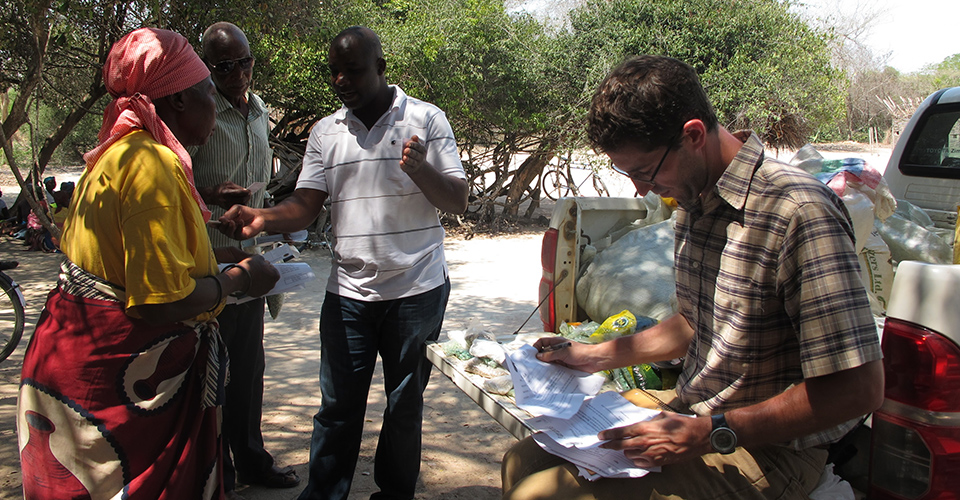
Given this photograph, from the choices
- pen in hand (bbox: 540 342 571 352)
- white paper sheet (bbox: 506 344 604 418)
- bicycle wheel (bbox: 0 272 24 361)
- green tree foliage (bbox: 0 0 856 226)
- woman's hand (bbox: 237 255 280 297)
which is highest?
Result: green tree foliage (bbox: 0 0 856 226)

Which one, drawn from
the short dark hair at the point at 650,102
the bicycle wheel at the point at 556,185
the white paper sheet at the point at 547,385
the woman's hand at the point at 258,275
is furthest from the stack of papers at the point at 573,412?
the bicycle wheel at the point at 556,185

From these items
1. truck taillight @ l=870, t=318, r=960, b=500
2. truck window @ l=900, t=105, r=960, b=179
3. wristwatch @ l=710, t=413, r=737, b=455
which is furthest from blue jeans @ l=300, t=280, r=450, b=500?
truck window @ l=900, t=105, r=960, b=179

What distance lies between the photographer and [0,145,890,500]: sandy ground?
3.32 meters

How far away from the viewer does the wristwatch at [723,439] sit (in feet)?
5.01

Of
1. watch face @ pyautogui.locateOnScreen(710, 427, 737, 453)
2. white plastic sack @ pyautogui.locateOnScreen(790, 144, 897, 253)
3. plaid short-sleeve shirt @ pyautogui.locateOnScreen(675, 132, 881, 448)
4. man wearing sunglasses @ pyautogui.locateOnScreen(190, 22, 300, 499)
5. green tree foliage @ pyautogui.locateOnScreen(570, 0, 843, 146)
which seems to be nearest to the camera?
plaid short-sleeve shirt @ pyautogui.locateOnScreen(675, 132, 881, 448)

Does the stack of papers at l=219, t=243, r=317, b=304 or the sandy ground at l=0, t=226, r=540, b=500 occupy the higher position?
the stack of papers at l=219, t=243, r=317, b=304

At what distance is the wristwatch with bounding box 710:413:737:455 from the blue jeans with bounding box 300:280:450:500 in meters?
1.36

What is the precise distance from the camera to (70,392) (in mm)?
1903

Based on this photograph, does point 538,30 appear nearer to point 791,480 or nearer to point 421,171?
point 421,171

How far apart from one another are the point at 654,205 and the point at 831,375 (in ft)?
8.48

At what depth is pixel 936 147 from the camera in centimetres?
452

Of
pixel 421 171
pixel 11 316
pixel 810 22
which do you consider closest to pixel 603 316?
pixel 421 171

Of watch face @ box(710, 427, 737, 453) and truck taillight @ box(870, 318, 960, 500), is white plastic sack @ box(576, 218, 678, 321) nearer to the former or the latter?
truck taillight @ box(870, 318, 960, 500)

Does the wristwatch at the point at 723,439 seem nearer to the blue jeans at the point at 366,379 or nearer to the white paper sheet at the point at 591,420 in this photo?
the white paper sheet at the point at 591,420
